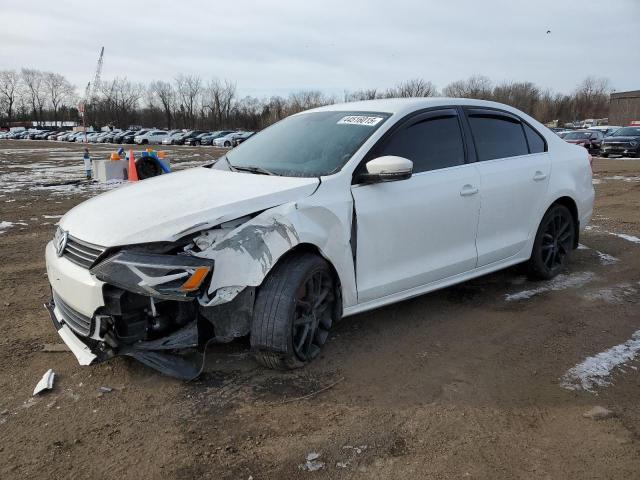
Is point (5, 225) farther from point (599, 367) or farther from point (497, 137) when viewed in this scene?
point (599, 367)

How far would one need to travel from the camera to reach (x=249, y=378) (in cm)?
321

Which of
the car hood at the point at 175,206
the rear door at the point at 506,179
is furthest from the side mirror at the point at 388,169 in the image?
the rear door at the point at 506,179

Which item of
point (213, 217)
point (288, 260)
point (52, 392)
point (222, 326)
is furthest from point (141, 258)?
point (52, 392)

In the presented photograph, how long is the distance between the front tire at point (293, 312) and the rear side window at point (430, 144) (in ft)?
3.42

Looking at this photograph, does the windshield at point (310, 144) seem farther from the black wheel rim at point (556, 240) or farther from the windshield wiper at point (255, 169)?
the black wheel rim at point (556, 240)

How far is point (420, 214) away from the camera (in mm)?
3766

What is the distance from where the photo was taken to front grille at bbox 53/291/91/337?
9.74 feet

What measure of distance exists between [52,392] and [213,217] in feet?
4.64

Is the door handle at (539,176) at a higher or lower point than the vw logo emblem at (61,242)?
higher

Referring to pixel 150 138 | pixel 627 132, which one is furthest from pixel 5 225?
pixel 150 138

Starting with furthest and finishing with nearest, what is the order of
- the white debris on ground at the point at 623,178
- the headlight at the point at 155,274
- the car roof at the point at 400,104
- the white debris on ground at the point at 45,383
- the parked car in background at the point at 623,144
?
1. the parked car in background at the point at 623,144
2. the white debris on ground at the point at 623,178
3. the car roof at the point at 400,104
4. the white debris on ground at the point at 45,383
5. the headlight at the point at 155,274

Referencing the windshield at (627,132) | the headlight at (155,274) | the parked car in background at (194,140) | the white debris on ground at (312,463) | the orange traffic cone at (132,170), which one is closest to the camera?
the white debris on ground at (312,463)

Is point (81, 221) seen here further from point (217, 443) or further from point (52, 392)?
point (217, 443)

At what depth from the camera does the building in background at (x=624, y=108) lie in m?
69.5
